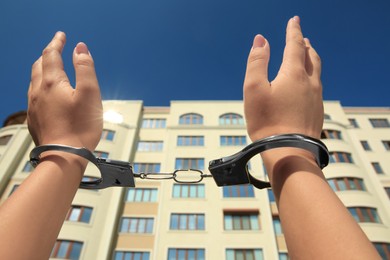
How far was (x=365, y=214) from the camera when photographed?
19281 mm

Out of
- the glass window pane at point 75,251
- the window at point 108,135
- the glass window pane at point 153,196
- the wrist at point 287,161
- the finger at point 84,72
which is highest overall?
the window at point 108,135

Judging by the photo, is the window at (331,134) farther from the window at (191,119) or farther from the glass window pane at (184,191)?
the glass window pane at (184,191)

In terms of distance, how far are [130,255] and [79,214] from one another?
17.2 feet

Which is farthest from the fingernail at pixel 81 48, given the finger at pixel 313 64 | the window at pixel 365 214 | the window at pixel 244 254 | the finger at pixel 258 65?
the window at pixel 365 214

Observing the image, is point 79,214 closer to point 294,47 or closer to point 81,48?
point 81,48

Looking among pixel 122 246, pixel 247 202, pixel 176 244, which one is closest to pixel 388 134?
pixel 247 202

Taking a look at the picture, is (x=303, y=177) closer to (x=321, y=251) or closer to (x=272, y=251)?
(x=321, y=251)

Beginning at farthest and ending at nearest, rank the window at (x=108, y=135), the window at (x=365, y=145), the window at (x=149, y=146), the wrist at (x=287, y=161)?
the window at (x=149, y=146) → the window at (x=365, y=145) → the window at (x=108, y=135) → the wrist at (x=287, y=161)

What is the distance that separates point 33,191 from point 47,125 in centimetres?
59

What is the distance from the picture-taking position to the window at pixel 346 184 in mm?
20683

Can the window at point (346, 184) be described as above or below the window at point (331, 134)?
below

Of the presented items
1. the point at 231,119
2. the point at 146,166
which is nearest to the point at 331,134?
the point at 231,119

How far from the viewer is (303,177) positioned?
1138 millimetres

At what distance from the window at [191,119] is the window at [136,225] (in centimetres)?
1199
